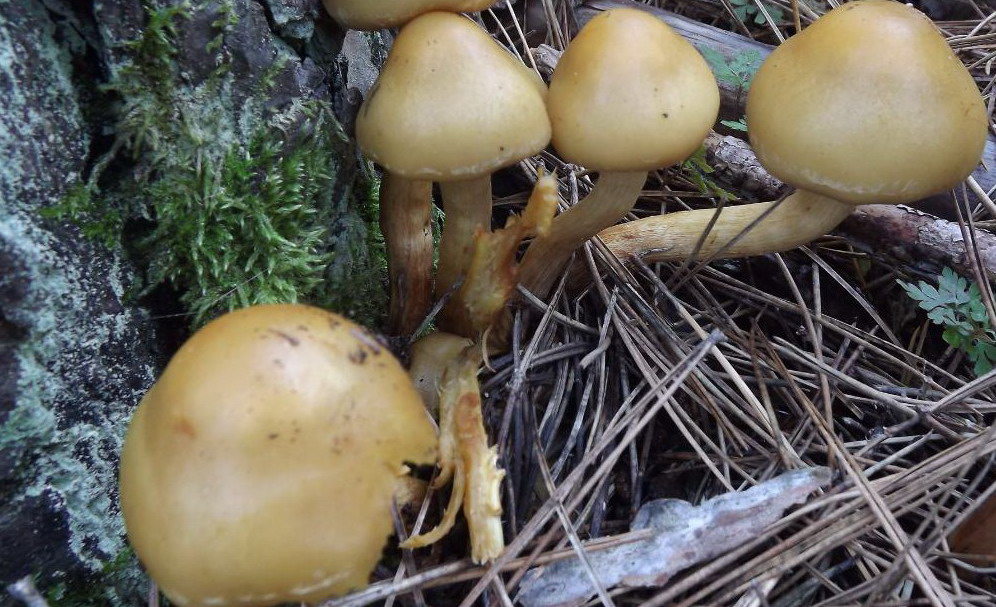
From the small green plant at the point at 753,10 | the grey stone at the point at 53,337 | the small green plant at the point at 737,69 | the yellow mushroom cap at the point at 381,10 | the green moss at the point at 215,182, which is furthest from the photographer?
the small green plant at the point at 753,10

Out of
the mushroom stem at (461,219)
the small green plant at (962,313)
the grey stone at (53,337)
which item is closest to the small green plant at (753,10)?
the small green plant at (962,313)

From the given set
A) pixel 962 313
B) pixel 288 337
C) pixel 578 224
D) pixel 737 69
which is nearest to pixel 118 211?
pixel 288 337

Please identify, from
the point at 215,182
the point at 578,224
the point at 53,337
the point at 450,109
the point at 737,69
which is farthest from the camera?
the point at 737,69

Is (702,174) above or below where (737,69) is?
below

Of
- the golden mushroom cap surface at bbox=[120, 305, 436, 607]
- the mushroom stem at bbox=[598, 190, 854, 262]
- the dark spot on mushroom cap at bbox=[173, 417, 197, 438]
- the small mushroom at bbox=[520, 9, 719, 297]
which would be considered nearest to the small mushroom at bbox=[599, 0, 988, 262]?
the small mushroom at bbox=[520, 9, 719, 297]

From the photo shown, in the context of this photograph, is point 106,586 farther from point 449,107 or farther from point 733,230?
point 733,230

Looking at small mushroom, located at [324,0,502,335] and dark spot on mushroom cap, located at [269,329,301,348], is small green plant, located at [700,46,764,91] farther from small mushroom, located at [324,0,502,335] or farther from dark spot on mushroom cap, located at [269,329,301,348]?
dark spot on mushroom cap, located at [269,329,301,348]

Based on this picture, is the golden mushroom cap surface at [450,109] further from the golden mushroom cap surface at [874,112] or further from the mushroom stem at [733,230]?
the mushroom stem at [733,230]
